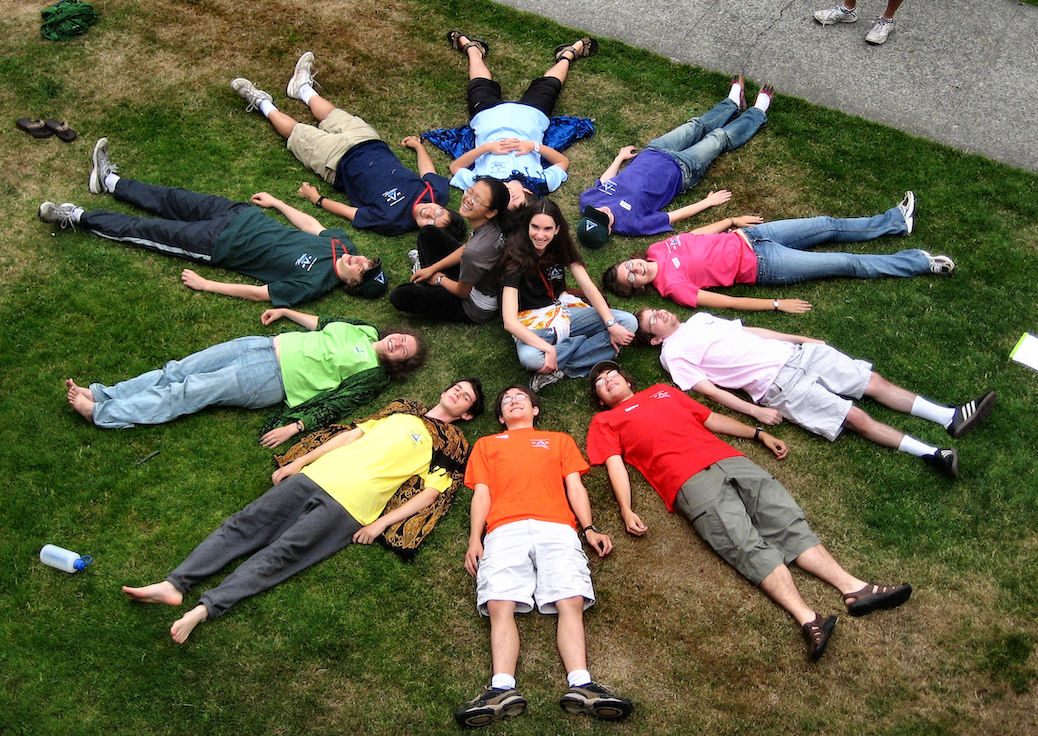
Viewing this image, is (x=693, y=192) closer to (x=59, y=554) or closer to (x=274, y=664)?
(x=274, y=664)

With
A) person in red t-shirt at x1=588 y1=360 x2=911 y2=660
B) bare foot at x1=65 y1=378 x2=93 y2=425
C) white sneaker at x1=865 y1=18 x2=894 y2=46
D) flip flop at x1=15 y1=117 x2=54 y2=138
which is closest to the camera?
person in red t-shirt at x1=588 y1=360 x2=911 y2=660

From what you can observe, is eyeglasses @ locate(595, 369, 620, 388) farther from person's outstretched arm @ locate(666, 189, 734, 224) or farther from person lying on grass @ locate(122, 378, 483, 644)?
person's outstretched arm @ locate(666, 189, 734, 224)

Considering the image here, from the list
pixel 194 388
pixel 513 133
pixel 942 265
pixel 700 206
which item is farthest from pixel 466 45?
pixel 942 265

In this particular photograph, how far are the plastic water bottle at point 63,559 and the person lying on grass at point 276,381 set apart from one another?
116 cm

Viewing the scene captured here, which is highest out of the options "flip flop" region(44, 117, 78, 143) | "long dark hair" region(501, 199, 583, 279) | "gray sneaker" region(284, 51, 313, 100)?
"long dark hair" region(501, 199, 583, 279)

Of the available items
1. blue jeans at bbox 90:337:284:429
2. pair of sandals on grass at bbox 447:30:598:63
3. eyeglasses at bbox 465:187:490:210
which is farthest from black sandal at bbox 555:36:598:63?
blue jeans at bbox 90:337:284:429

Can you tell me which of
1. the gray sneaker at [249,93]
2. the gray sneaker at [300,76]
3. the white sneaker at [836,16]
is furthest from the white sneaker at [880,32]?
the gray sneaker at [249,93]

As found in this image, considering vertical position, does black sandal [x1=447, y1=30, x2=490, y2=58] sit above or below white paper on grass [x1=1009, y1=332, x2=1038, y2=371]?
above

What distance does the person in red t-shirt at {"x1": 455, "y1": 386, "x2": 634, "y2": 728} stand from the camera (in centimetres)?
532

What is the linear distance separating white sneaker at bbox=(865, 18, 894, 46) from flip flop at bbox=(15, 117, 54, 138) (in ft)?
31.6

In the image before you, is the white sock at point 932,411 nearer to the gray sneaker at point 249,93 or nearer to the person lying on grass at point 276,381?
the person lying on grass at point 276,381

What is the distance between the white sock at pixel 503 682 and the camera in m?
5.37

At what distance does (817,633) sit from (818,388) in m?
2.09

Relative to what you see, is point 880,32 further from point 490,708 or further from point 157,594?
point 157,594
